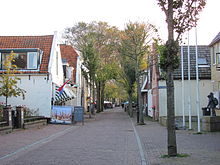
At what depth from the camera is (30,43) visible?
3044cm

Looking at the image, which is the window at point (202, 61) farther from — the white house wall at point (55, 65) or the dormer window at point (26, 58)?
the dormer window at point (26, 58)

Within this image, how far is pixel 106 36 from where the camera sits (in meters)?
44.1

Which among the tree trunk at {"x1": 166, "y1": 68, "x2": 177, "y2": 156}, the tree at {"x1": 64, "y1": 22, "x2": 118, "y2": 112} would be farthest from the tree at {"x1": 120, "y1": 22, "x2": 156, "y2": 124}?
the tree trunk at {"x1": 166, "y1": 68, "x2": 177, "y2": 156}

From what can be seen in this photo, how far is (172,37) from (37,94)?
769 inches

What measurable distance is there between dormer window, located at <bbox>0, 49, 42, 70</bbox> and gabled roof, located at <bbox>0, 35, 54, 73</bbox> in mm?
627

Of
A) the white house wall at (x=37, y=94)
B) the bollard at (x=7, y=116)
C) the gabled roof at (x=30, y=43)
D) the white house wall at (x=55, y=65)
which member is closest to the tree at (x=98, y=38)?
the white house wall at (x=55, y=65)

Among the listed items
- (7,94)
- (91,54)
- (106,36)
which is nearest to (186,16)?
(7,94)

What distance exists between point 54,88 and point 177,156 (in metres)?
20.1

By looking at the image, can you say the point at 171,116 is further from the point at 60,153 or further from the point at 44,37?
the point at 44,37

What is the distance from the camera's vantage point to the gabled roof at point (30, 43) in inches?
1157

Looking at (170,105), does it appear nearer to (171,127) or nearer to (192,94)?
(171,127)

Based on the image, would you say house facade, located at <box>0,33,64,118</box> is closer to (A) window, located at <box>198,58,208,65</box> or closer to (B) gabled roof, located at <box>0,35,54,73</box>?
(B) gabled roof, located at <box>0,35,54,73</box>

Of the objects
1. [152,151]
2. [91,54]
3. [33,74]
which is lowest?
[152,151]

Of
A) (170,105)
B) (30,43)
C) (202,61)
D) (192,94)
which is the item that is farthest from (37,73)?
(170,105)
